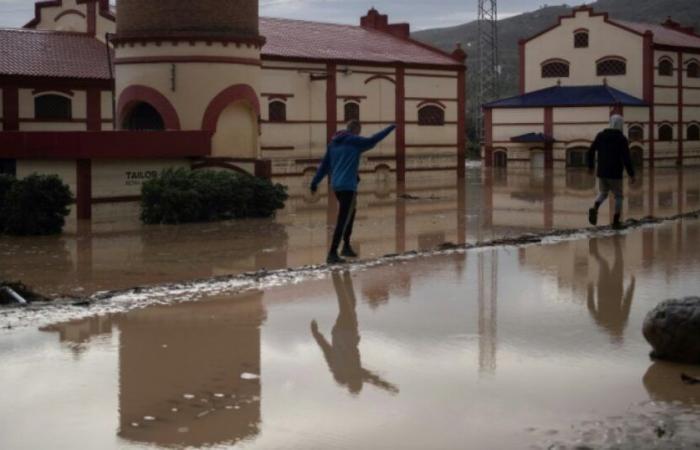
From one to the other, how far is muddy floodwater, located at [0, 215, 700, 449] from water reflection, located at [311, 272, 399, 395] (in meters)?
0.03

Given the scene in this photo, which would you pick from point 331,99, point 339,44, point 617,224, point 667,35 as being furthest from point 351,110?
point 667,35

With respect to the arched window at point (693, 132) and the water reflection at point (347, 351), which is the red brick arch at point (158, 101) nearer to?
the water reflection at point (347, 351)

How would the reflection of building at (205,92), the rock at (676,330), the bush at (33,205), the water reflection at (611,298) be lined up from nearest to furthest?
the rock at (676,330)
the water reflection at (611,298)
the bush at (33,205)
the reflection of building at (205,92)

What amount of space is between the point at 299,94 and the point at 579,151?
18296mm

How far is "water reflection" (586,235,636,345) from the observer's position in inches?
387

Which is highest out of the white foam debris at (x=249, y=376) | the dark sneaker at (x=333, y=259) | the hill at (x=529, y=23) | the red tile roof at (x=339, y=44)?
the hill at (x=529, y=23)

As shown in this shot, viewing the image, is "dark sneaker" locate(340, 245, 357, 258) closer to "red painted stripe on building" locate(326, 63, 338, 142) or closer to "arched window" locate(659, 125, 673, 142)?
"red painted stripe on building" locate(326, 63, 338, 142)

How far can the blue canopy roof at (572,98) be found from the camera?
48.4 m

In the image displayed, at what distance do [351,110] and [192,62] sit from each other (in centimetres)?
1247

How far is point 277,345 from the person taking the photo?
29.9 feet

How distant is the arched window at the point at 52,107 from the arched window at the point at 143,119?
8.68 m

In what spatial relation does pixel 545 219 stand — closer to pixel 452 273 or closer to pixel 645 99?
pixel 452 273

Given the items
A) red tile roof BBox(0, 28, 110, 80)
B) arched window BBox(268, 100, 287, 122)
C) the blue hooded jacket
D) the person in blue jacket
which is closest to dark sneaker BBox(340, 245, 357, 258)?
the person in blue jacket

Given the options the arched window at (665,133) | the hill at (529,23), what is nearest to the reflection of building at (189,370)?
the arched window at (665,133)
